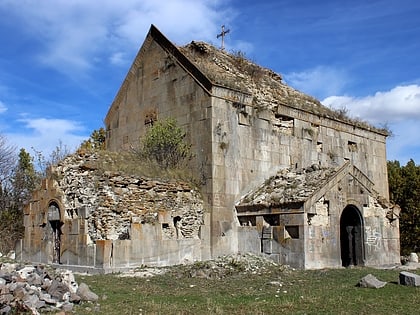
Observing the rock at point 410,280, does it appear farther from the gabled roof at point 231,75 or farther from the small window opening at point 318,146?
the small window opening at point 318,146

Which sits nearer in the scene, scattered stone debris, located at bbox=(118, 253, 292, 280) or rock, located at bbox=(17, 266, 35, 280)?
rock, located at bbox=(17, 266, 35, 280)

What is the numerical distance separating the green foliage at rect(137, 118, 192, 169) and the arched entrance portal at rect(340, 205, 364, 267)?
20.7ft

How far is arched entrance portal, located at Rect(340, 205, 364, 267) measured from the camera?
17.8 meters

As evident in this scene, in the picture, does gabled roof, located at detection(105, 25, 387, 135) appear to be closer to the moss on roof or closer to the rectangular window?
the moss on roof

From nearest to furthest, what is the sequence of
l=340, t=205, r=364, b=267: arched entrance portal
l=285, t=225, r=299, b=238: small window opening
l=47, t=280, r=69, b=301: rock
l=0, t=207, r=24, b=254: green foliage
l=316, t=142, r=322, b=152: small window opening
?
l=47, t=280, r=69, b=301: rock → l=285, t=225, r=299, b=238: small window opening → l=340, t=205, r=364, b=267: arched entrance portal → l=316, t=142, r=322, b=152: small window opening → l=0, t=207, r=24, b=254: green foliage

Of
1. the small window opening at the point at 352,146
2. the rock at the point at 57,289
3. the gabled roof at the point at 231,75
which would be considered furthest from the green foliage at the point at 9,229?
the small window opening at the point at 352,146

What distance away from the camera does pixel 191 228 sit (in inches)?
671

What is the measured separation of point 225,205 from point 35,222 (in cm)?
688

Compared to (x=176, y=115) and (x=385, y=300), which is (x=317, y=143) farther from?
(x=385, y=300)

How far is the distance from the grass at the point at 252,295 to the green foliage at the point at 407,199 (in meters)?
15.4

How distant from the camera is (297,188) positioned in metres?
16.9

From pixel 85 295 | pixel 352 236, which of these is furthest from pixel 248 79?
pixel 85 295

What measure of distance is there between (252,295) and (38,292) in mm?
4250

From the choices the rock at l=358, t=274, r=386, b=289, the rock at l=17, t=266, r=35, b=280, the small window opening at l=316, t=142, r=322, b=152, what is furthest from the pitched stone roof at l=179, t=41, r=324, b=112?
the rock at l=17, t=266, r=35, b=280
